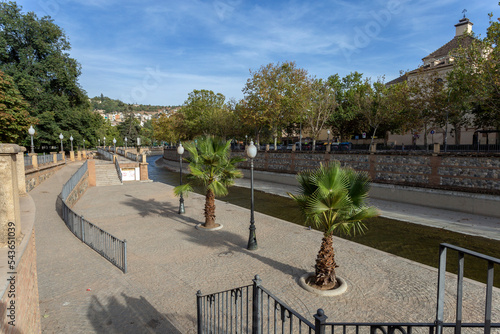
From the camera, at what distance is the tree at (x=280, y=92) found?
123 ft

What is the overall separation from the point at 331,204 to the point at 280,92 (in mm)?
31949

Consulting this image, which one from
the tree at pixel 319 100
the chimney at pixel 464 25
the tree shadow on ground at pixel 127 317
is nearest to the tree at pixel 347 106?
the tree at pixel 319 100

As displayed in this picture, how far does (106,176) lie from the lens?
3042cm

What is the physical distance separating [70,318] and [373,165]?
85.9 ft

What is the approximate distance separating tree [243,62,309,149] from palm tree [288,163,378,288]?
30.1 m

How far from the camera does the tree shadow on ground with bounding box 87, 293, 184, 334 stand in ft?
20.8

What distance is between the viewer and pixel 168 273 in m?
9.24

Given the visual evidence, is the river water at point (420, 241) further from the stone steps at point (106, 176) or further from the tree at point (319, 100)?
the tree at point (319, 100)

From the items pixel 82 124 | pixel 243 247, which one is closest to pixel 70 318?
pixel 243 247

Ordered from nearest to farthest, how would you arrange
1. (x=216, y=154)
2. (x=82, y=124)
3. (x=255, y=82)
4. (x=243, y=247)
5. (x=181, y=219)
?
(x=243, y=247), (x=216, y=154), (x=181, y=219), (x=255, y=82), (x=82, y=124)

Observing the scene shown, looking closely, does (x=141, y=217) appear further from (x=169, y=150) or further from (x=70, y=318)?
(x=169, y=150)

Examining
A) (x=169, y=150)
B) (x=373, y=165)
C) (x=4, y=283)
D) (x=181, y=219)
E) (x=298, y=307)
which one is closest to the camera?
(x=4, y=283)

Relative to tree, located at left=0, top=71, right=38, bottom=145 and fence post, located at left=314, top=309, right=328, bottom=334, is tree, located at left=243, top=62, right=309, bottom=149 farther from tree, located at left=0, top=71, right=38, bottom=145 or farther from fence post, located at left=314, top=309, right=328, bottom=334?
fence post, located at left=314, top=309, right=328, bottom=334

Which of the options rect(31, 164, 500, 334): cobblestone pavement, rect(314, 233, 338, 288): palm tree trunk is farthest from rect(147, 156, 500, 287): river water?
rect(314, 233, 338, 288): palm tree trunk
